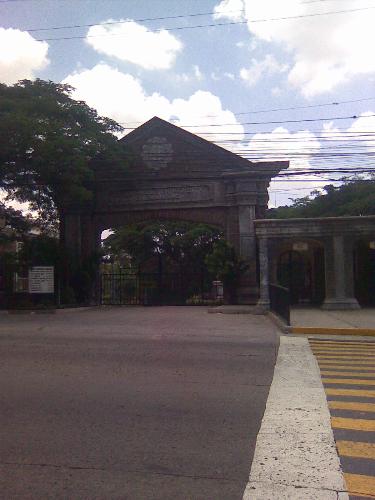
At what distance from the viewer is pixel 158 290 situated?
30.3 meters

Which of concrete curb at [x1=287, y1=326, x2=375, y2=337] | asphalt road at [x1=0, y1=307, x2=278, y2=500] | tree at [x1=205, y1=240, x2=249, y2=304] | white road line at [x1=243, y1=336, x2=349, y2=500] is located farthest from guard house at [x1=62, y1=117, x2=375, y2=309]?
white road line at [x1=243, y1=336, x2=349, y2=500]

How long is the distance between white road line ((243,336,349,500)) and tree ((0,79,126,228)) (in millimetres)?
16401

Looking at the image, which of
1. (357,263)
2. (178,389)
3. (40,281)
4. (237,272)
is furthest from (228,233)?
(178,389)

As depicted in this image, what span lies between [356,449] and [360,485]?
87 cm

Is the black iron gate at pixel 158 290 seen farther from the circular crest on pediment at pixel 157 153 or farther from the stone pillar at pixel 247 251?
the circular crest on pediment at pixel 157 153

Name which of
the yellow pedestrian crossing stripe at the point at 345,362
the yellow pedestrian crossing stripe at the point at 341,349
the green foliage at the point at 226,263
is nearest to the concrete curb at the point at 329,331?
the yellow pedestrian crossing stripe at the point at 341,349

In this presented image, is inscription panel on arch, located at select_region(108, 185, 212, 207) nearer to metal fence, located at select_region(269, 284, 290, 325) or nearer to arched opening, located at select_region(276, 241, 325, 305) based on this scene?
arched opening, located at select_region(276, 241, 325, 305)

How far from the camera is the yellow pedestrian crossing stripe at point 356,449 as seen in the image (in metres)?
5.22

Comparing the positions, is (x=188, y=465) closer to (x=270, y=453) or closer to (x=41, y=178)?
(x=270, y=453)

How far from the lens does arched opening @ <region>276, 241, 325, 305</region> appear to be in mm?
26000

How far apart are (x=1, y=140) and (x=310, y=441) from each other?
1879cm

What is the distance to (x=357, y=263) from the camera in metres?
24.6

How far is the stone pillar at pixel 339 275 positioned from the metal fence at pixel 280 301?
7.36 ft

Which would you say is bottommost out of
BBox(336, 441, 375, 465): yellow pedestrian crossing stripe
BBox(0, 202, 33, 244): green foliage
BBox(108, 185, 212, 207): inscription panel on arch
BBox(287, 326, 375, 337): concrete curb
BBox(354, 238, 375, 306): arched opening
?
BBox(336, 441, 375, 465): yellow pedestrian crossing stripe
